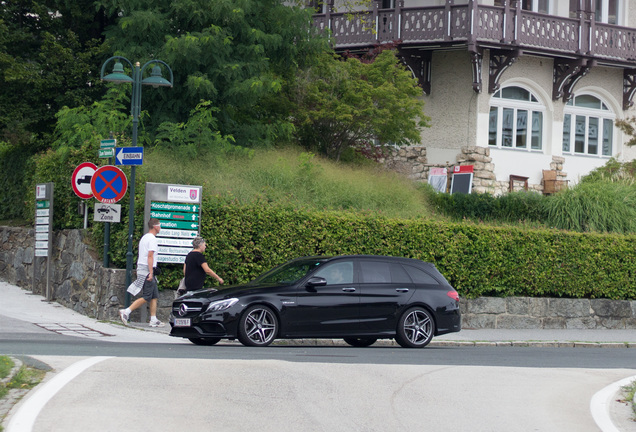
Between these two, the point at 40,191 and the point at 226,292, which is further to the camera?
the point at 40,191

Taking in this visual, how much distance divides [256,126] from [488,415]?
17.3 meters

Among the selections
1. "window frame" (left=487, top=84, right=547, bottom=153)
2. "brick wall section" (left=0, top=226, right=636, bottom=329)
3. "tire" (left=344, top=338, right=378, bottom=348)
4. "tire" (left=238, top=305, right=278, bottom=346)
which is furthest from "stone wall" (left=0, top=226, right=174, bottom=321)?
"window frame" (left=487, top=84, right=547, bottom=153)

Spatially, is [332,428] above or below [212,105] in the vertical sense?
below

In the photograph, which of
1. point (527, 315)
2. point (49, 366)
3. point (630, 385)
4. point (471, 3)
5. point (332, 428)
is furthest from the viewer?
point (471, 3)

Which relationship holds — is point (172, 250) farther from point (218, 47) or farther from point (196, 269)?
point (218, 47)

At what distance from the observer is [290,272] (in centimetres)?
1562

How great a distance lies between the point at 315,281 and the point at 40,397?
714 cm

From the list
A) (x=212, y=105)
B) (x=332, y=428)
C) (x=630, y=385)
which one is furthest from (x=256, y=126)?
(x=332, y=428)

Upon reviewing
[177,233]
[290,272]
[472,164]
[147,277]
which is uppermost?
[472,164]

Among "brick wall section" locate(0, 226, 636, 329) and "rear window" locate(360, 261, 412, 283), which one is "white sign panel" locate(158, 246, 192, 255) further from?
"rear window" locate(360, 261, 412, 283)

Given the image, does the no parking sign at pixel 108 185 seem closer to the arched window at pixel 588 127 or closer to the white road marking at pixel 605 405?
the white road marking at pixel 605 405

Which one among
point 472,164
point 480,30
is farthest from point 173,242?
point 472,164

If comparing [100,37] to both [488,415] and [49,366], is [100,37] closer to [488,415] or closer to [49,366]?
[49,366]

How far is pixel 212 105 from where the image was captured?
24.6 m
